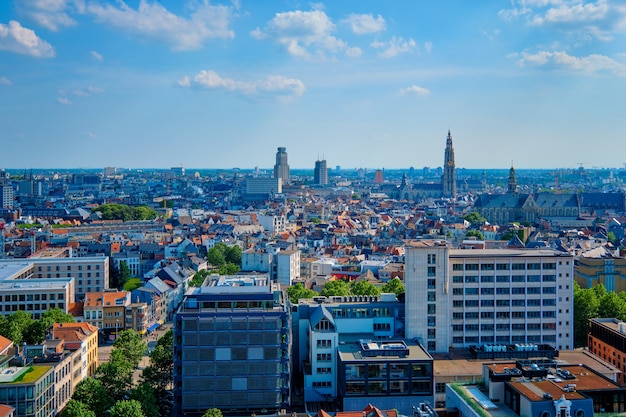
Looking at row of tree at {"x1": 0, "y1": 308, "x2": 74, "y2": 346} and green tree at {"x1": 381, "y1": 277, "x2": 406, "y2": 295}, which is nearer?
row of tree at {"x1": 0, "y1": 308, "x2": 74, "y2": 346}

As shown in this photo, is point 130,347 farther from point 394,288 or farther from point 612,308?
point 612,308

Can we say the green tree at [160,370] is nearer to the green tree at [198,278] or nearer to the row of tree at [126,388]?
the row of tree at [126,388]

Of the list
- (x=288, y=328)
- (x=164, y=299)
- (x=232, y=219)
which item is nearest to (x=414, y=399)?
(x=288, y=328)

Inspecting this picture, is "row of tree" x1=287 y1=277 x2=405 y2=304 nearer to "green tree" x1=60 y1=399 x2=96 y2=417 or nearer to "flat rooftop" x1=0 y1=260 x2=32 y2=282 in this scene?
"green tree" x1=60 y1=399 x2=96 y2=417

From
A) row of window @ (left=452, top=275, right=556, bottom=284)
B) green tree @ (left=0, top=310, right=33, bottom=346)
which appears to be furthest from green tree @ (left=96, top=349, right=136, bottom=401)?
row of window @ (left=452, top=275, right=556, bottom=284)

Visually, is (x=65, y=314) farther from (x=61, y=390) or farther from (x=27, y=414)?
(x=27, y=414)

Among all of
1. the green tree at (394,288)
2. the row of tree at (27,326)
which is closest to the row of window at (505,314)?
the green tree at (394,288)

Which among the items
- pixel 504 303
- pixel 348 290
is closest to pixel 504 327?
pixel 504 303
